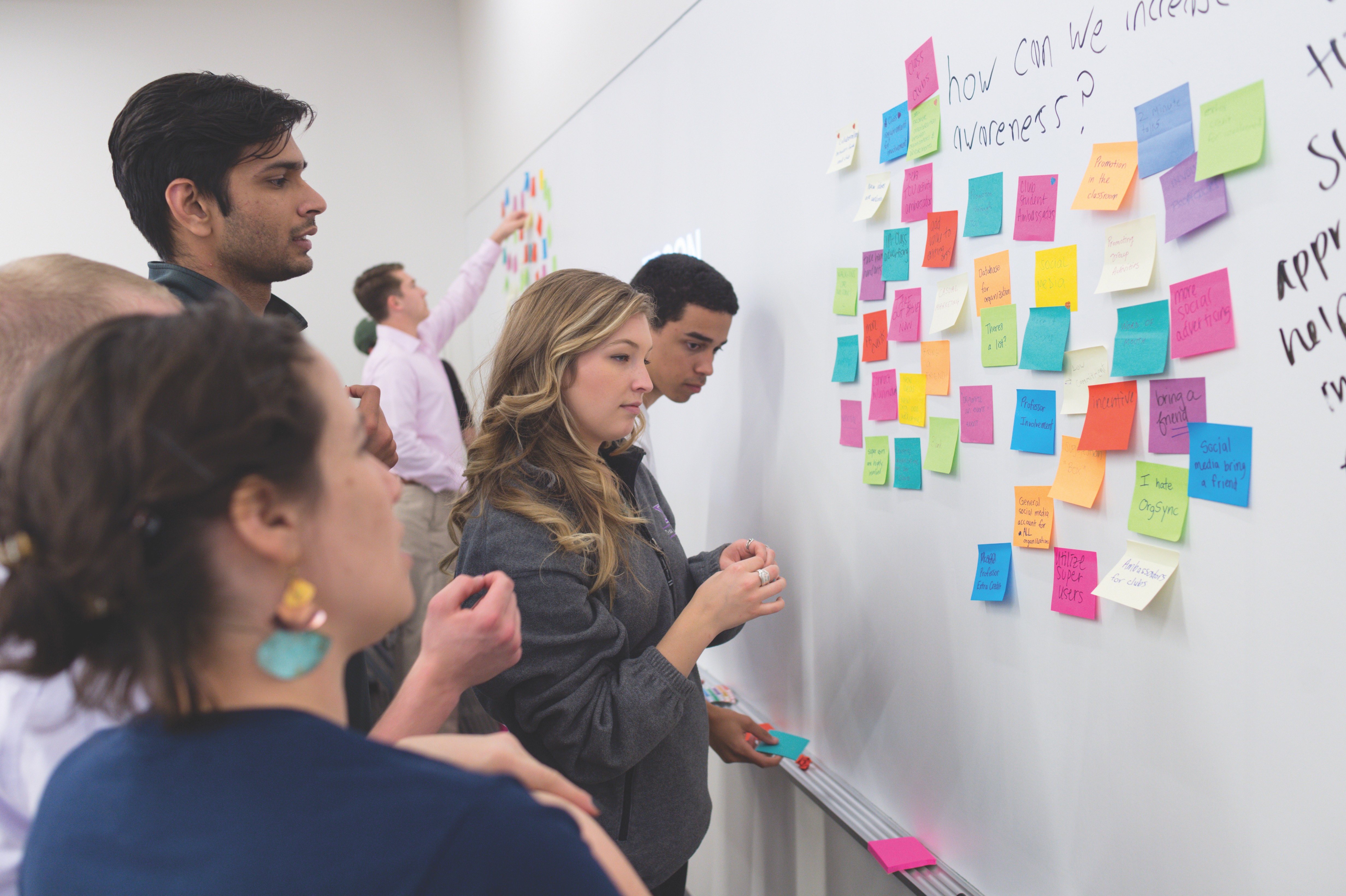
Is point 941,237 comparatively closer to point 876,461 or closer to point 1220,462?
point 876,461

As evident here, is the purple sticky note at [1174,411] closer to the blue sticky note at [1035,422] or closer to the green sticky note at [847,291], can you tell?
the blue sticky note at [1035,422]

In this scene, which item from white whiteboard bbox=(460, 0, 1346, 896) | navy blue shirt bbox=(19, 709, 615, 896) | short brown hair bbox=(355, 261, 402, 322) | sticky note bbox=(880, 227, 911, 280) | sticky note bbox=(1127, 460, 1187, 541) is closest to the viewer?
navy blue shirt bbox=(19, 709, 615, 896)

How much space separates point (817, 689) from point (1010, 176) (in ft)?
3.54

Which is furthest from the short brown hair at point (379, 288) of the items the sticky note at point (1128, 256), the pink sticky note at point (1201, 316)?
the pink sticky note at point (1201, 316)

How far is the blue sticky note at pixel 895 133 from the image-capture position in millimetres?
1360

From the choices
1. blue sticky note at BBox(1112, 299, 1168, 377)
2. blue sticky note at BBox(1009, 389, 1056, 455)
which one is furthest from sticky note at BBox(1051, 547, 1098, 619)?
blue sticky note at BBox(1112, 299, 1168, 377)

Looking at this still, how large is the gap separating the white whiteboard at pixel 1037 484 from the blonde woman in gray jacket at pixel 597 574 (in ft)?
0.97

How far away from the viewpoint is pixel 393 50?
4820 millimetres

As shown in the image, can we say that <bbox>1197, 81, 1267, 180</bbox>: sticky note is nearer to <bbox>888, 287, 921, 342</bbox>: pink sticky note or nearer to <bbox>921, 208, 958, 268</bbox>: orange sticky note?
<bbox>921, 208, 958, 268</bbox>: orange sticky note

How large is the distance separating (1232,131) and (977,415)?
494 millimetres

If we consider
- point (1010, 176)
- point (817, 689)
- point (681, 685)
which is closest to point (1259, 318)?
point (1010, 176)

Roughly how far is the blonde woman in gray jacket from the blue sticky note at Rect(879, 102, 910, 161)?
1.59 ft

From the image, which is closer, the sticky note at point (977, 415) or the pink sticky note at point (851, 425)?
the sticky note at point (977, 415)

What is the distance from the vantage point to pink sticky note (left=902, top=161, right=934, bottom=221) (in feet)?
4.31
